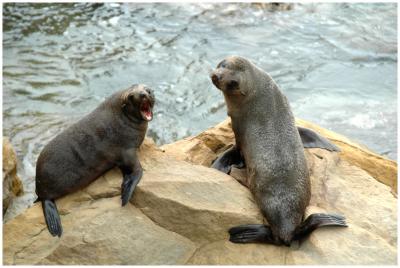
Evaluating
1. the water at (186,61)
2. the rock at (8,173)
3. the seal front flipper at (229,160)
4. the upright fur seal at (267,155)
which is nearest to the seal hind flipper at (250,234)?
the upright fur seal at (267,155)

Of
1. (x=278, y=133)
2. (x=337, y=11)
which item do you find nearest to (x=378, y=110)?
(x=337, y=11)

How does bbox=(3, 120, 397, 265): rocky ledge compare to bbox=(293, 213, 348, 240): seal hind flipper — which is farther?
bbox=(293, 213, 348, 240): seal hind flipper

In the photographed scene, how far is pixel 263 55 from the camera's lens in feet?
41.5

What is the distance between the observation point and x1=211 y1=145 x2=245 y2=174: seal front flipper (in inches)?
248

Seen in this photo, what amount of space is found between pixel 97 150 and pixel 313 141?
2.43m

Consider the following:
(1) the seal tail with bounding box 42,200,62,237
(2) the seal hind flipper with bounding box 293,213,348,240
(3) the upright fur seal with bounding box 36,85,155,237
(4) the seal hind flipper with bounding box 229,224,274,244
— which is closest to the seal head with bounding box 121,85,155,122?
A: (3) the upright fur seal with bounding box 36,85,155,237

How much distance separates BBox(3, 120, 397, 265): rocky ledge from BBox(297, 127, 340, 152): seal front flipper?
676 mm

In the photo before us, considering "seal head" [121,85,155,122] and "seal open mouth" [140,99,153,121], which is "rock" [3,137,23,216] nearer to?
"seal head" [121,85,155,122]

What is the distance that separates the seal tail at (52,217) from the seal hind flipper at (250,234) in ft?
5.20

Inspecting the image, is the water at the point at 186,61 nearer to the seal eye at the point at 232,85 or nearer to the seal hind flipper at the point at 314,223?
the seal eye at the point at 232,85

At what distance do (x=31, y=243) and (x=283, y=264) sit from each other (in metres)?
2.28

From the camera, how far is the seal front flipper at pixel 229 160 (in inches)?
248

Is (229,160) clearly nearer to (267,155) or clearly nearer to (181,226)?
(267,155)

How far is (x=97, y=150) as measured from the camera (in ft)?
19.1
